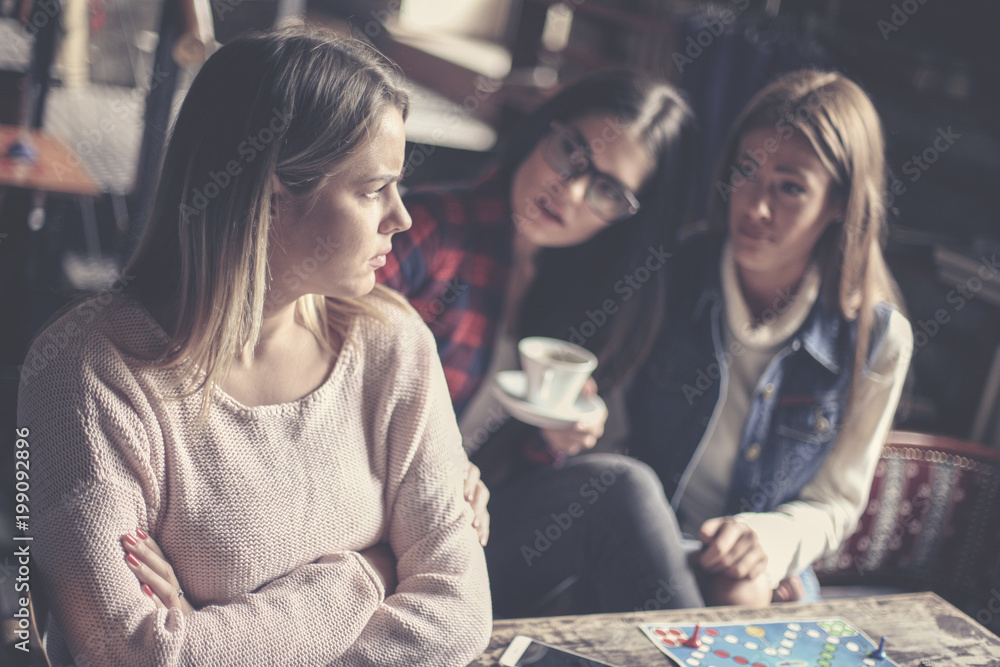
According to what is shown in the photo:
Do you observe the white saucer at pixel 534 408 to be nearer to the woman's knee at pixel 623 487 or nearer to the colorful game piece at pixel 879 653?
the woman's knee at pixel 623 487

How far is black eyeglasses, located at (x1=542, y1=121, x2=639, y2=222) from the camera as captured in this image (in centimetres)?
174

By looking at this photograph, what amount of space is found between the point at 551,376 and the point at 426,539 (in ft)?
1.45

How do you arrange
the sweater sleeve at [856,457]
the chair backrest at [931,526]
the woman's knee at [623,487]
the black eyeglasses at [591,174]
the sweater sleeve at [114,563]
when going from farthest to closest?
1. the chair backrest at [931,526]
2. the sweater sleeve at [856,457]
3. the black eyeglasses at [591,174]
4. the woman's knee at [623,487]
5. the sweater sleeve at [114,563]

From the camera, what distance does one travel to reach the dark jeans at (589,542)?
1.60m

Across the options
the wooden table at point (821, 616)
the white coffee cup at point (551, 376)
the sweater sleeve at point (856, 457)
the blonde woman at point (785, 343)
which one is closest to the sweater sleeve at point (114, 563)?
the wooden table at point (821, 616)

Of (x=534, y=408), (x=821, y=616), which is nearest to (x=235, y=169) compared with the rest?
(x=534, y=408)

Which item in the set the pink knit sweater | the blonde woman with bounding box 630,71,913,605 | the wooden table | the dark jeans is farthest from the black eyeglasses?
the wooden table

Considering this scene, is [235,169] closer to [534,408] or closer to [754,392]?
[534,408]

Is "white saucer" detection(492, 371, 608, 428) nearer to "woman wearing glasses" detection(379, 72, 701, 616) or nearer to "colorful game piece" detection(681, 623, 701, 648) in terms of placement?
"woman wearing glasses" detection(379, 72, 701, 616)

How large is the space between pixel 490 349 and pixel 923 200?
2223 millimetres

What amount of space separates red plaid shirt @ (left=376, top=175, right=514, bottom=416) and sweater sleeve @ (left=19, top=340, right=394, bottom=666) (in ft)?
2.48

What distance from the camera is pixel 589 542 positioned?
1.69 m

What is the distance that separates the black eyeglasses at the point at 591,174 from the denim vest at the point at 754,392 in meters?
0.30

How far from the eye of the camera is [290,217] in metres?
1.09
